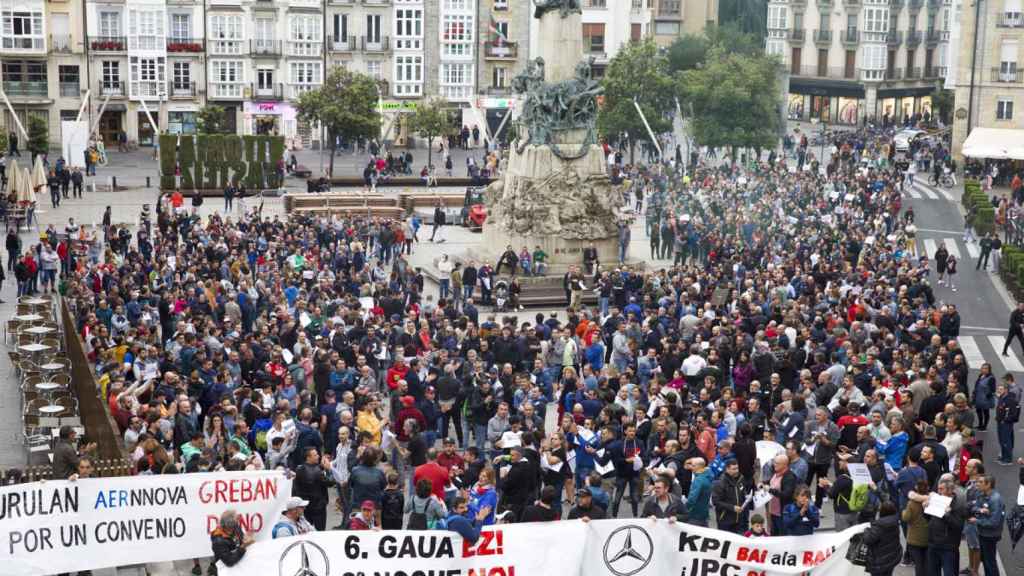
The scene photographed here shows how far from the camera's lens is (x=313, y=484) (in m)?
19.3

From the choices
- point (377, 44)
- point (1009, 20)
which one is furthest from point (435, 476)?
point (377, 44)

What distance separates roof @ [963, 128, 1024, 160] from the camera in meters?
69.1

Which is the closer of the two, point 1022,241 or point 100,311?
point 100,311

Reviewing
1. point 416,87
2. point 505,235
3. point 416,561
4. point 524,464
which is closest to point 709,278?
point 505,235

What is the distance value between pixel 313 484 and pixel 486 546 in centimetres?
292

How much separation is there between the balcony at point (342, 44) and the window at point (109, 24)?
1018cm

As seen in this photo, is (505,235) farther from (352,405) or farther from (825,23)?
(825,23)

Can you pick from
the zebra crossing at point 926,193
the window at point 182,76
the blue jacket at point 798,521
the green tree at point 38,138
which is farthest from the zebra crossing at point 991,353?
the window at point 182,76

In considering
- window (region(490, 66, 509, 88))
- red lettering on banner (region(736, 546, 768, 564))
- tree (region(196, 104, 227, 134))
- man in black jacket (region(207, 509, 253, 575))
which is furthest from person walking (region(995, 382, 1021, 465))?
window (region(490, 66, 509, 88))

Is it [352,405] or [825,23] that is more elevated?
[825,23]

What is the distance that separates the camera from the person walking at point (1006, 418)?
997 inches

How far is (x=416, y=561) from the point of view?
17.0 meters

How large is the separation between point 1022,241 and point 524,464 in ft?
113

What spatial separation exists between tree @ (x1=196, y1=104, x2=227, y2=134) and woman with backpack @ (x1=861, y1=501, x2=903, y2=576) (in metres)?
59.3
